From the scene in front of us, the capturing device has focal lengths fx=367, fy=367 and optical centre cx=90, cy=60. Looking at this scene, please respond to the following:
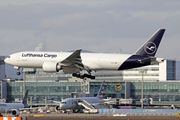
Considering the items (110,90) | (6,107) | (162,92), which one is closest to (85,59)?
(6,107)

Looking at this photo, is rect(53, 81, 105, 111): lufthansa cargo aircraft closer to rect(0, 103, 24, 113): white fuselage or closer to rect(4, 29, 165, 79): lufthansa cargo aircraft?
rect(0, 103, 24, 113): white fuselage

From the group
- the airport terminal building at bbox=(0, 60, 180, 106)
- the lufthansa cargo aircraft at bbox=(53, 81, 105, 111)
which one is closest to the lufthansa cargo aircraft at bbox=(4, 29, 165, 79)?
the lufthansa cargo aircraft at bbox=(53, 81, 105, 111)

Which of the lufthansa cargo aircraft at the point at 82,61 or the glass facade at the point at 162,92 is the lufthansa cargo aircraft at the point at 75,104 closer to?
the lufthansa cargo aircraft at the point at 82,61

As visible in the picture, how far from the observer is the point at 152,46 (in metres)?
75.2

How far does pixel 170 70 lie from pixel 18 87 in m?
81.4

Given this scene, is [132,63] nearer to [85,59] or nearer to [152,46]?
[152,46]

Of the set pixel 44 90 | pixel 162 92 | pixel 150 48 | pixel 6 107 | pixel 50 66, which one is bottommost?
pixel 6 107

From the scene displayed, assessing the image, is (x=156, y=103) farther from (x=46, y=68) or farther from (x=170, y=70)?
(x=46, y=68)

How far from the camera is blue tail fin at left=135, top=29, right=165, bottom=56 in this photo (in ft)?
244

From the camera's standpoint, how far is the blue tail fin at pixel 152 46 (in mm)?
74438

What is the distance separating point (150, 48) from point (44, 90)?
90062 millimetres

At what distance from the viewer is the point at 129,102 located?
152500 millimetres

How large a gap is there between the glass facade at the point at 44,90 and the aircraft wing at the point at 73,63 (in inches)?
3414

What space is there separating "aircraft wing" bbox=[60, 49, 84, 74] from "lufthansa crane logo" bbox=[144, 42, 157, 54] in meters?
13.7
